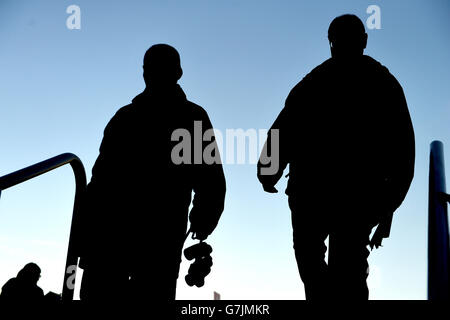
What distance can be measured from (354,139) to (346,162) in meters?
0.12

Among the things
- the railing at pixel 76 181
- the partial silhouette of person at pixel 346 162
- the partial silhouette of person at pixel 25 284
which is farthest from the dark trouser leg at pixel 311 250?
the partial silhouette of person at pixel 25 284

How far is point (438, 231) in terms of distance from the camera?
8.96 ft

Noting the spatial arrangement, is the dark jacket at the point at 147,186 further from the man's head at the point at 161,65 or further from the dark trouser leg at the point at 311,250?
the dark trouser leg at the point at 311,250

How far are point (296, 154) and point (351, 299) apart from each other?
768mm

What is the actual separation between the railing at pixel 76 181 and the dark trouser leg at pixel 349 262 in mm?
1456

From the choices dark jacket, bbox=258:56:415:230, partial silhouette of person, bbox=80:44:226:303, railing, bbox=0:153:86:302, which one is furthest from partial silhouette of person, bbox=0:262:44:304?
dark jacket, bbox=258:56:415:230

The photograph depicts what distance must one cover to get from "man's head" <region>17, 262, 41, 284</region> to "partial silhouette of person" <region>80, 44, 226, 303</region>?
1715mm

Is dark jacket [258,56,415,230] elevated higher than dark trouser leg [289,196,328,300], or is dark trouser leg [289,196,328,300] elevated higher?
dark jacket [258,56,415,230]

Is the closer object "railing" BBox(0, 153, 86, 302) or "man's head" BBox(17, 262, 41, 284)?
"railing" BBox(0, 153, 86, 302)

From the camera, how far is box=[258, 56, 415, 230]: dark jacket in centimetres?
220

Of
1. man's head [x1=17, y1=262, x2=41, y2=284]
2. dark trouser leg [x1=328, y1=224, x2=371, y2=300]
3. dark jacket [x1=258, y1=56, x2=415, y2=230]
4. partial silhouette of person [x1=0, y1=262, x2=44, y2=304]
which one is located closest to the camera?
dark trouser leg [x1=328, y1=224, x2=371, y2=300]

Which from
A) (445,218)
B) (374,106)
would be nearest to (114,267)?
(374,106)

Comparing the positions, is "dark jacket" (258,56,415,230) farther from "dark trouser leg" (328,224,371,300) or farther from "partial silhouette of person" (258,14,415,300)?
"dark trouser leg" (328,224,371,300)

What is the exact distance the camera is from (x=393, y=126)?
2285 mm
